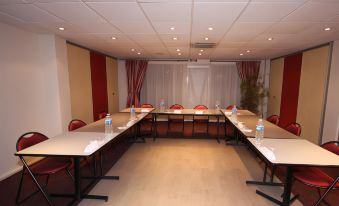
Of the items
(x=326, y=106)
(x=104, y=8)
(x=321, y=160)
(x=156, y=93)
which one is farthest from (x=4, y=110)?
(x=326, y=106)

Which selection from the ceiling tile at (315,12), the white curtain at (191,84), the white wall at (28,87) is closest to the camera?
the ceiling tile at (315,12)

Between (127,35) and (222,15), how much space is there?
1959mm

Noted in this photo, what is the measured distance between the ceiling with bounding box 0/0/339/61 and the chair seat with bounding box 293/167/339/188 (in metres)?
2.02

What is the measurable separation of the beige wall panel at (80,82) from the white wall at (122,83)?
7.94 feet

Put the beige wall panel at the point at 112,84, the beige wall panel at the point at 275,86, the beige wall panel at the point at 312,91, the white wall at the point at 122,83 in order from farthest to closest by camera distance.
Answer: the white wall at the point at 122,83, the beige wall panel at the point at 112,84, the beige wall panel at the point at 275,86, the beige wall panel at the point at 312,91

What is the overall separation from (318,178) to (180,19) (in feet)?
8.90

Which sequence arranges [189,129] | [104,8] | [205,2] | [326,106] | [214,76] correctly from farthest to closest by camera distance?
[214,76] < [189,129] < [326,106] < [104,8] < [205,2]

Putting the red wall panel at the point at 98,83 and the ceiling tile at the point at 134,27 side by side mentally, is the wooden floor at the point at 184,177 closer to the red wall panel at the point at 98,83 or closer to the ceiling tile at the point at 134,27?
the red wall panel at the point at 98,83

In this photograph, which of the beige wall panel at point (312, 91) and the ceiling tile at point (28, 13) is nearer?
the ceiling tile at point (28, 13)

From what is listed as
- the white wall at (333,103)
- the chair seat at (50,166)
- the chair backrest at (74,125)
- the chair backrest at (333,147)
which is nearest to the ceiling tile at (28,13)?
the chair backrest at (74,125)

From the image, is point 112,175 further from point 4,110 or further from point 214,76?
point 214,76

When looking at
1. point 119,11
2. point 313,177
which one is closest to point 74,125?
point 119,11

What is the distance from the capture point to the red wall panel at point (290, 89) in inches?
217

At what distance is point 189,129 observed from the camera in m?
6.54
